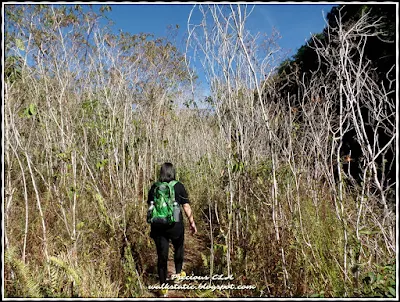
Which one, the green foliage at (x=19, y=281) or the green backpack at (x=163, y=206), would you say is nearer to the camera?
the green foliage at (x=19, y=281)

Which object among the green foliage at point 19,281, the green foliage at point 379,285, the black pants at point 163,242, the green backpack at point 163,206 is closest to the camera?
the green foliage at point 379,285

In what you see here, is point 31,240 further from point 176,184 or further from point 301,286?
point 301,286

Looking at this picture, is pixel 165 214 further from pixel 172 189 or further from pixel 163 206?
pixel 172 189

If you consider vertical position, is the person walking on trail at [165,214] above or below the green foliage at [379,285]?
above

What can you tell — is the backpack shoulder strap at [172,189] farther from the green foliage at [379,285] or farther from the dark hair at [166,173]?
the green foliage at [379,285]

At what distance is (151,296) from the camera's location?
307 centimetres

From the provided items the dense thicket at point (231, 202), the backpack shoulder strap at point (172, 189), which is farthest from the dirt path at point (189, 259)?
the backpack shoulder strap at point (172, 189)

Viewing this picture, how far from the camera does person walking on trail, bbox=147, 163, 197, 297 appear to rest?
292cm

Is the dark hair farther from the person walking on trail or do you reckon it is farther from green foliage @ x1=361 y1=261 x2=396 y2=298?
green foliage @ x1=361 y1=261 x2=396 y2=298

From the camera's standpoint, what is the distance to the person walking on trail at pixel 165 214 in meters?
2.92

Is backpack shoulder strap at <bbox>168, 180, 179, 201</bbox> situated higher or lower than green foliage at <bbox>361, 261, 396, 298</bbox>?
higher

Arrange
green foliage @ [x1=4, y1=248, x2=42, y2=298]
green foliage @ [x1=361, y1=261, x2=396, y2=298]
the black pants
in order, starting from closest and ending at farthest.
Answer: green foliage @ [x1=361, y1=261, x2=396, y2=298]
green foliage @ [x1=4, y1=248, x2=42, y2=298]
the black pants

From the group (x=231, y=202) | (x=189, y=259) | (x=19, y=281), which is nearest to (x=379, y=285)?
(x=231, y=202)

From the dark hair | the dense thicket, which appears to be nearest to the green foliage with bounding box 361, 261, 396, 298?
the dense thicket
